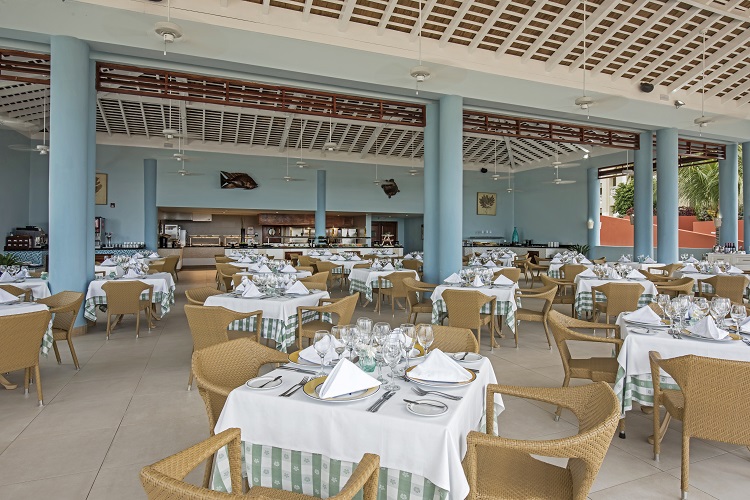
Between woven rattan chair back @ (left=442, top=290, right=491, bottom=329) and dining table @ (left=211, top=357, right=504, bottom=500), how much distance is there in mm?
3237

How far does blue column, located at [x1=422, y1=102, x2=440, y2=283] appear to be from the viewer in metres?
9.06

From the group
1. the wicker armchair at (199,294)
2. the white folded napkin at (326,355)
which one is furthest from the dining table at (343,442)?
the wicker armchair at (199,294)

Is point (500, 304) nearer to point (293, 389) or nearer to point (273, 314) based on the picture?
point (273, 314)

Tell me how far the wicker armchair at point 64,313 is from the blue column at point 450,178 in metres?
6.05

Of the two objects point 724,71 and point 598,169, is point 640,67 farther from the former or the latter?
point 598,169

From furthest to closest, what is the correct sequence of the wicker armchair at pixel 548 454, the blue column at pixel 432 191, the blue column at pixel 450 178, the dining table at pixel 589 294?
the blue column at pixel 432 191 → the blue column at pixel 450 178 → the dining table at pixel 589 294 → the wicker armchair at pixel 548 454

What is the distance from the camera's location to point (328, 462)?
1854mm

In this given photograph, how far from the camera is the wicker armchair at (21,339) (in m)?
3.53

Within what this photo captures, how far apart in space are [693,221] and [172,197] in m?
22.6

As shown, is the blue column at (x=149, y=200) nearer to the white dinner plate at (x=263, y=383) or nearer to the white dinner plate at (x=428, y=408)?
the white dinner plate at (x=263, y=383)

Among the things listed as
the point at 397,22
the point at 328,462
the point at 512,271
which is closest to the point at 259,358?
the point at 328,462

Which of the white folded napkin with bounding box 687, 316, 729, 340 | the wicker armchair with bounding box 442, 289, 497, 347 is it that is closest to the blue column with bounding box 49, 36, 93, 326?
the wicker armchair with bounding box 442, 289, 497, 347

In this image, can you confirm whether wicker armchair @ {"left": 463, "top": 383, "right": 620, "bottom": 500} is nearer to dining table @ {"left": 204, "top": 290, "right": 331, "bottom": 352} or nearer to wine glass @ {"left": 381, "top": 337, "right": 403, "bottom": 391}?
wine glass @ {"left": 381, "top": 337, "right": 403, "bottom": 391}

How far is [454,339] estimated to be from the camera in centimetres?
298
